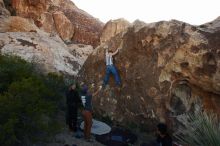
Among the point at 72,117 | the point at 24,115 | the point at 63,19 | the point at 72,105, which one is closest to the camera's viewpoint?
the point at 24,115

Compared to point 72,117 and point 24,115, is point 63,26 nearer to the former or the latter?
point 72,117

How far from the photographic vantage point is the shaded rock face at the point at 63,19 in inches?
1300

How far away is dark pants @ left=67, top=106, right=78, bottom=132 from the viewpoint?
44.1 feet

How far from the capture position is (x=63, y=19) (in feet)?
123

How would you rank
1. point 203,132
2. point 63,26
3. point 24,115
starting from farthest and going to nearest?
point 63,26
point 203,132
point 24,115

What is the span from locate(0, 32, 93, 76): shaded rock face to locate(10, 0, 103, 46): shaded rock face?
11.3 m

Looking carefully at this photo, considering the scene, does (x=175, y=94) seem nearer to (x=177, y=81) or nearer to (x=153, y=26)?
(x=177, y=81)

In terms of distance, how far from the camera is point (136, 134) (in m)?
14.2

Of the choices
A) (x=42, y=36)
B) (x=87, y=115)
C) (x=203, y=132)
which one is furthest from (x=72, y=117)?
(x=42, y=36)

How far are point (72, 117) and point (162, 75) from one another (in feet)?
10.4

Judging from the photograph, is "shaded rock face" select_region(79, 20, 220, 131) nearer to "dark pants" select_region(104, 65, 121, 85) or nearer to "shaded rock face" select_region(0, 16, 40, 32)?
"dark pants" select_region(104, 65, 121, 85)

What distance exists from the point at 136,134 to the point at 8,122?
5107 mm

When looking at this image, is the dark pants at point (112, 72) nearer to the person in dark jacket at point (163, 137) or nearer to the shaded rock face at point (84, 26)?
the person in dark jacket at point (163, 137)

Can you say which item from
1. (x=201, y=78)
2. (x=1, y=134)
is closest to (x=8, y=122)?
(x=1, y=134)
